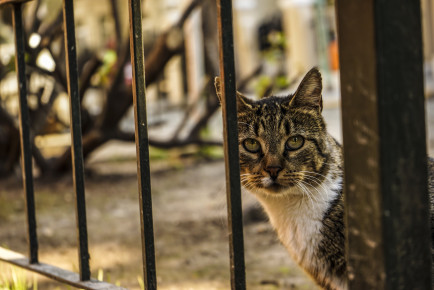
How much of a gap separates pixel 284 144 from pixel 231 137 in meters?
0.77

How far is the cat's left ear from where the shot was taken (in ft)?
5.66

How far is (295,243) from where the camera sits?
187 centimetres

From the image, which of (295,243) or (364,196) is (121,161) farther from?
(364,196)

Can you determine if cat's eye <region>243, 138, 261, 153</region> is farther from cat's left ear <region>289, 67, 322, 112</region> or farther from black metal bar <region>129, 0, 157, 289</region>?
black metal bar <region>129, 0, 157, 289</region>

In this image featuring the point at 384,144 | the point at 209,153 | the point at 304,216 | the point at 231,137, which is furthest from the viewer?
the point at 209,153

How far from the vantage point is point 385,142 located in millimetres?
914

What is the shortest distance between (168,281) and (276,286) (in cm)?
55

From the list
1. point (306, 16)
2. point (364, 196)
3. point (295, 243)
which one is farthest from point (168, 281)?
point (306, 16)

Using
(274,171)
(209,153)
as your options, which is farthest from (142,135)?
(209,153)

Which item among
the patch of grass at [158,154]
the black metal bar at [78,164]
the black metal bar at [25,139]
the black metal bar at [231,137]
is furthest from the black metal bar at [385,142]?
the patch of grass at [158,154]

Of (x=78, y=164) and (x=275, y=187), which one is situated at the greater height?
(x=78, y=164)

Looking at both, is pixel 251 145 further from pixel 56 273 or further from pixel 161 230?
pixel 161 230

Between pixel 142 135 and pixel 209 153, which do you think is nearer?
pixel 142 135

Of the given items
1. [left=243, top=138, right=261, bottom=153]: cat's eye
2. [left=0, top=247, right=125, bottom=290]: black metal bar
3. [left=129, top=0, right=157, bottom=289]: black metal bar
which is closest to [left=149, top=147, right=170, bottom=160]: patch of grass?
[left=0, top=247, right=125, bottom=290]: black metal bar
